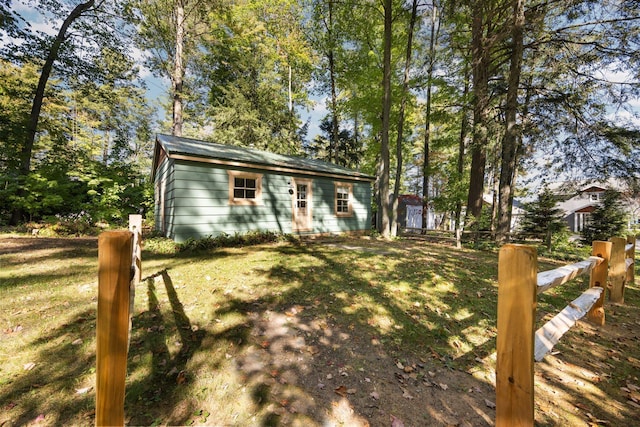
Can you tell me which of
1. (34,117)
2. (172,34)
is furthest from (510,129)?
(172,34)

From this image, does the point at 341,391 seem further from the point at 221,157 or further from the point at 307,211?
the point at 307,211

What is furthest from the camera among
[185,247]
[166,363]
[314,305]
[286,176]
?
[286,176]

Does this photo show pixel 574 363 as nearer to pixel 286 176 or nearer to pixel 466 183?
pixel 286 176

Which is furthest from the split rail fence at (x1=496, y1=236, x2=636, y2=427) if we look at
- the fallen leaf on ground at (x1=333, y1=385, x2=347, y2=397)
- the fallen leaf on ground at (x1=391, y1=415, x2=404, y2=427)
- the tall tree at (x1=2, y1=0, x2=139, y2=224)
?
the tall tree at (x1=2, y1=0, x2=139, y2=224)

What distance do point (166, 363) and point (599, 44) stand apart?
555 inches

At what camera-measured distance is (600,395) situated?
7.88ft

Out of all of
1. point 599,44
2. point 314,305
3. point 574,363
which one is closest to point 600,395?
point 574,363

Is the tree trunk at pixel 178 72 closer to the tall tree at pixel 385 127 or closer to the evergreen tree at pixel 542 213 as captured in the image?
the tall tree at pixel 385 127

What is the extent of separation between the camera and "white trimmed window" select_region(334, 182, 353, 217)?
1200cm

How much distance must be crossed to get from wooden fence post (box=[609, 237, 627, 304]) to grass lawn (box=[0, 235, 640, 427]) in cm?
20

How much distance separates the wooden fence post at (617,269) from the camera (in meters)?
4.05

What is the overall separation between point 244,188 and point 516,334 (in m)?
8.84

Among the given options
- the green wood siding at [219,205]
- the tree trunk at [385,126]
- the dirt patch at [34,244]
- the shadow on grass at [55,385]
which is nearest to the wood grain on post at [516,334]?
the shadow on grass at [55,385]

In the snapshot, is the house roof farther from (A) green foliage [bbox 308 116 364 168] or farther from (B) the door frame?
(A) green foliage [bbox 308 116 364 168]
